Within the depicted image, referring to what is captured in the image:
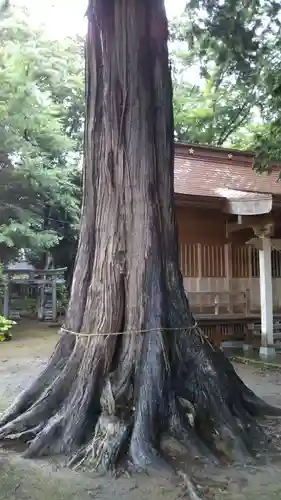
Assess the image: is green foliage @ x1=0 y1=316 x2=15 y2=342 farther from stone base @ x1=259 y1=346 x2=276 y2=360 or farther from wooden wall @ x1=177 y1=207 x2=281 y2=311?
stone base @ x1=259 y1=346 x2=276 y2=360

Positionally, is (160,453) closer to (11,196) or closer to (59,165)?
(11,196)

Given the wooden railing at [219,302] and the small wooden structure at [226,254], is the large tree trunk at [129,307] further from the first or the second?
the wooden railing at [219,302]

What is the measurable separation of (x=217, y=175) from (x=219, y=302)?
131 inches

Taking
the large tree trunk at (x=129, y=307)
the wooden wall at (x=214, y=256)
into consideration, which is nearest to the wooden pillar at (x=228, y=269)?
the wooden wall at (x=214, y=256)

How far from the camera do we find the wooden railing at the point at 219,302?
11133 millimetres

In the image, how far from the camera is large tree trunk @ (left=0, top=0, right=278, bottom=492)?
4.66m

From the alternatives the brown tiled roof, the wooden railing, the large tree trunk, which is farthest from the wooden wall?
the large tree trunk

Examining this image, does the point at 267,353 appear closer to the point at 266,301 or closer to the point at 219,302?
the point at 266,301

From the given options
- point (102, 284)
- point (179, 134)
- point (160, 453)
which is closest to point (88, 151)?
point (102, 284)

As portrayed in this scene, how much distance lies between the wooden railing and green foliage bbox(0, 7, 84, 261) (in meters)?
6.55

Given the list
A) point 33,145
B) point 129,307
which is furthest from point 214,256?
point 33,145

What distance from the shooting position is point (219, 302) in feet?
37.2

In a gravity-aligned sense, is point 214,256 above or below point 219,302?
above

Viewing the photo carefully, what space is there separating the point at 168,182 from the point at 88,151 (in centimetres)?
93
